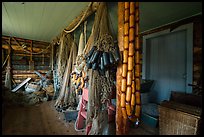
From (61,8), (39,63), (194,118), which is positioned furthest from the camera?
(39,63)

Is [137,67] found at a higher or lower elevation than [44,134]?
higher

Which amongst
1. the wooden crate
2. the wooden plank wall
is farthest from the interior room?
the wooden plank wall

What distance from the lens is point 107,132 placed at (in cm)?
173

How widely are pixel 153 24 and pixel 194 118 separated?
8.33 feet

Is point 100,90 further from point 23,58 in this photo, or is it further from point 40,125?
point 23,58

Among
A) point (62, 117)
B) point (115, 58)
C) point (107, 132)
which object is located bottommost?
point (62, 117)

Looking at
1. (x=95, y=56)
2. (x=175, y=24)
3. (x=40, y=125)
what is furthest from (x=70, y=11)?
(x=175, y=24)

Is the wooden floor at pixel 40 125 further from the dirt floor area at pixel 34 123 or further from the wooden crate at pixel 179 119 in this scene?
the wooden crate at pixel 179 119

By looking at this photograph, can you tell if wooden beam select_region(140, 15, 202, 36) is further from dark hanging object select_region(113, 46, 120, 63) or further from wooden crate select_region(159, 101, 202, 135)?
dark hanging object select_region(113, 46, 120, 63)

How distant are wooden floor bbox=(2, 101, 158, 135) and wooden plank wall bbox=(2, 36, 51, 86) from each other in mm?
2923

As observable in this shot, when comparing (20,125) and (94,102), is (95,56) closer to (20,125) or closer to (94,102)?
(94,102)

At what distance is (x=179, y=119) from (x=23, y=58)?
608 cm

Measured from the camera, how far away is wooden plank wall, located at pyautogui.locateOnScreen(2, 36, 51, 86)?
201 inches

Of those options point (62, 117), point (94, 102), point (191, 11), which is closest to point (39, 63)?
point (62, 117)
